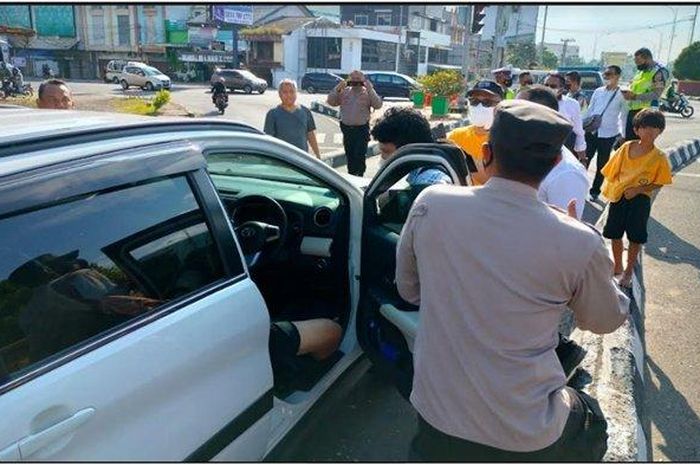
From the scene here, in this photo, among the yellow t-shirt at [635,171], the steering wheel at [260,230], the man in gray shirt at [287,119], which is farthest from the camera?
the man in gray shirt at [287,119]

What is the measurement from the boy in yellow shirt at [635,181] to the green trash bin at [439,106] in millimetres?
13869

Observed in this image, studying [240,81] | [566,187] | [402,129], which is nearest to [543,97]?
[566,187]

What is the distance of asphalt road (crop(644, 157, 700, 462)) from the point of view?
275 centimetres

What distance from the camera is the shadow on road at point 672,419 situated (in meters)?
2.62

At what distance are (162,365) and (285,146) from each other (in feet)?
3.64

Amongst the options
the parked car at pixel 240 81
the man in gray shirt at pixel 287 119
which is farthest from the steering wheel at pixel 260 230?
the parked car at pixel 240 81

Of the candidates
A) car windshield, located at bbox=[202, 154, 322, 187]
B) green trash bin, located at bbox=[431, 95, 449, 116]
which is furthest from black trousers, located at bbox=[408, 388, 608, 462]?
green trash bin, located at bbox=[431, 95, 449, 116]

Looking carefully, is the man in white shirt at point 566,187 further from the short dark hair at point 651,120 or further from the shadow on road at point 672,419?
the short dark hair at point 651,120

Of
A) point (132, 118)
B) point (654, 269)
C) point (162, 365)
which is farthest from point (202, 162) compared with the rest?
point (654, 269)

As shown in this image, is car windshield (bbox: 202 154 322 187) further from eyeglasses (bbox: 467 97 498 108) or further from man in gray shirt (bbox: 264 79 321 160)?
man in gray shirt (bbox: 264 79 321 160)

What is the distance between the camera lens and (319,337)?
2.49 meters

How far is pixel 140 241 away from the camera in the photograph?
1603mm

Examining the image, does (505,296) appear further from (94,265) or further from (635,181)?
(635,181)

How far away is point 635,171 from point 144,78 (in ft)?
107
